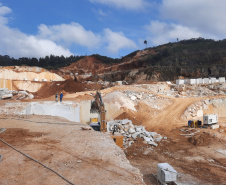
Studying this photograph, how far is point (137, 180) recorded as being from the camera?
421 centimetres

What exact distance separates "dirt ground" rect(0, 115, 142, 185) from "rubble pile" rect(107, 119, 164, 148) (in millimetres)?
5629

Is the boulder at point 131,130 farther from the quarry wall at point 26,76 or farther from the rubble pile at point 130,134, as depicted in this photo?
the quarry wall at point 26,76

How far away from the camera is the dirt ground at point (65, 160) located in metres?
4.21

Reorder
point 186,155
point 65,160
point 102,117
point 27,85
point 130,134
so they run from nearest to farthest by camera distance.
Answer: point 65,160
point 102,117
point 186,155
point 130,134
point 27,85

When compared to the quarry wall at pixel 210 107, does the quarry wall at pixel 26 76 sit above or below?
above

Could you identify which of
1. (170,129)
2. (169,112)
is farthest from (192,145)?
(169,112)

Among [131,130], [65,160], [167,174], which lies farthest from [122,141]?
[65,160]

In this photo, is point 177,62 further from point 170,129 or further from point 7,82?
point 7,82

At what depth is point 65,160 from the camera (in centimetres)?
527

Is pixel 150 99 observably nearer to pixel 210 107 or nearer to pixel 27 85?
pixel 210 107

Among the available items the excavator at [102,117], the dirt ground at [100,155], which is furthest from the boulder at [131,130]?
the excavator at [102,117]

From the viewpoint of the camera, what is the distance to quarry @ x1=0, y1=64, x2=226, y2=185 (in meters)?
4.64

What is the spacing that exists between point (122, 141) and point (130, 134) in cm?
376

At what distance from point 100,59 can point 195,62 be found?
38.3 metres
